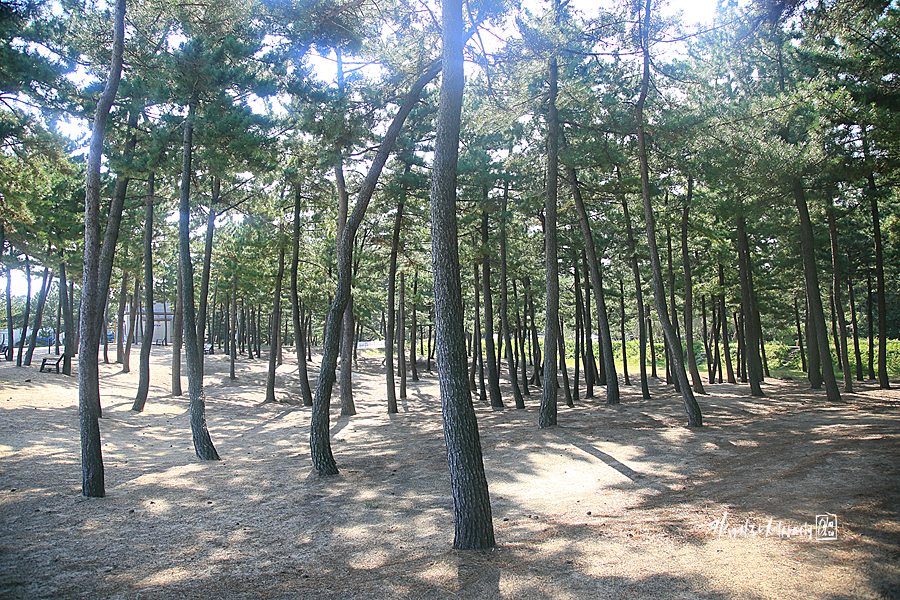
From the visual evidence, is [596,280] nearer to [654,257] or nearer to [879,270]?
[654,257]

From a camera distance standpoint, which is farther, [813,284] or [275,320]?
[275,320]

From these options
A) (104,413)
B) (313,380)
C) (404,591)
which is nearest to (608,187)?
(404,591)

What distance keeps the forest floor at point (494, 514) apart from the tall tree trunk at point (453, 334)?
473mm

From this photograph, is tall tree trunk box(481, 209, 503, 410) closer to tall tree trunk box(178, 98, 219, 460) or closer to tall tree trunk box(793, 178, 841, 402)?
tall tree trunk box(793, 178, 841, 402)

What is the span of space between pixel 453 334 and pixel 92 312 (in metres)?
5.86

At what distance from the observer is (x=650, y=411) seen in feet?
51.7

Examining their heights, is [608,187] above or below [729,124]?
below

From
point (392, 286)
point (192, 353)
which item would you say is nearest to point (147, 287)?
point (192, 353)

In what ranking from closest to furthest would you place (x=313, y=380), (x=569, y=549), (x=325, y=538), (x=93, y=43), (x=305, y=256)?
(x=569, y=549) < (x=325, y=538) < (x=93, y=43) < (x=305, y=256) < (x=313, y=380)

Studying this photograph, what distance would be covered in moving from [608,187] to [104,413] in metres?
16.4

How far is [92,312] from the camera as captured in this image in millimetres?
7758

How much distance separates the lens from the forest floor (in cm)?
428

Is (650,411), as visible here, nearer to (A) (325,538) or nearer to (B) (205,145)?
(A) (325,538)

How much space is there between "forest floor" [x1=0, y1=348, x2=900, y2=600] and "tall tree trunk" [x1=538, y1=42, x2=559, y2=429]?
28.4 inches
